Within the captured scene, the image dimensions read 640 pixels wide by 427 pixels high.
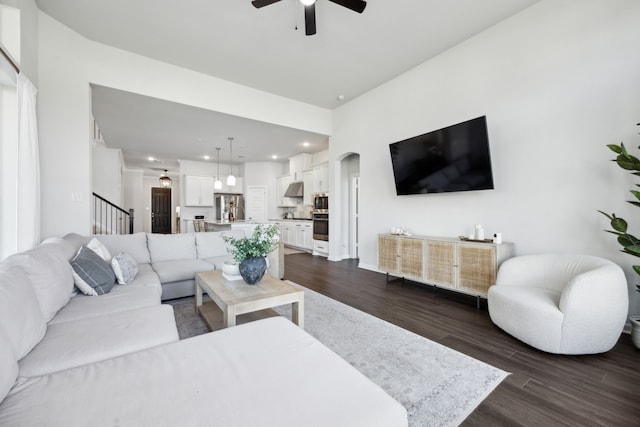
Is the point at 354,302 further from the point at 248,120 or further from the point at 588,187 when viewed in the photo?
the point at 248,120

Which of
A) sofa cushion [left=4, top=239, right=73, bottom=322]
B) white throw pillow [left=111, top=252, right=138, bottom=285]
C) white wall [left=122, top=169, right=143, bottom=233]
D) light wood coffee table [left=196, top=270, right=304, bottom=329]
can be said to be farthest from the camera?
white wall [left=122, top=169, right=143, bottom=233]

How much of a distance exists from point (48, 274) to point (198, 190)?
25.2 ft

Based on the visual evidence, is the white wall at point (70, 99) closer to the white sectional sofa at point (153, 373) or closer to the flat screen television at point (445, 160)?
the white sectional sofa at point (153, 373)

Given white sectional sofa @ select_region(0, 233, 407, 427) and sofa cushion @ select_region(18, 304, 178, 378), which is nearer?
white sectional sofa @ select_region(0, 233, 407, 427)

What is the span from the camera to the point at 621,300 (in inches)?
84.3

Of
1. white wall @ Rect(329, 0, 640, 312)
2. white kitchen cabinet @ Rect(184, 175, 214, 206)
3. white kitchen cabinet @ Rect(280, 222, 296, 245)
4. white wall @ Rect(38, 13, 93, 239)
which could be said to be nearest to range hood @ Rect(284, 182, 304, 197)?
white kitchen cabinet @ Rect(280, 222, 296, 245)

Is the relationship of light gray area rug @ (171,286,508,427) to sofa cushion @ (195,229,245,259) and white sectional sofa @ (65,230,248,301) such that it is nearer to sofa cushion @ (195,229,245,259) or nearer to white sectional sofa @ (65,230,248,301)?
white sectional sofa @ (65,230,248,301)

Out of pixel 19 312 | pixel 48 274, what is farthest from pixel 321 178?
pixel 19 312

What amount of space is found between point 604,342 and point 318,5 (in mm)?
4107

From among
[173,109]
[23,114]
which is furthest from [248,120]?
[23,114]

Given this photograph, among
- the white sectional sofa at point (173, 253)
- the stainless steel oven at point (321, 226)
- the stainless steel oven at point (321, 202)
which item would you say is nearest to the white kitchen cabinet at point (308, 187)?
the stainless steel oven at point (321, 202)

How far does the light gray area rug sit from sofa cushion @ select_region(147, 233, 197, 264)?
0.97m

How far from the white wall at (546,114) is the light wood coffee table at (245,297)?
268 centimetres

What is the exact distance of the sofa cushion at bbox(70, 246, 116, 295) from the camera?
2.25 m
